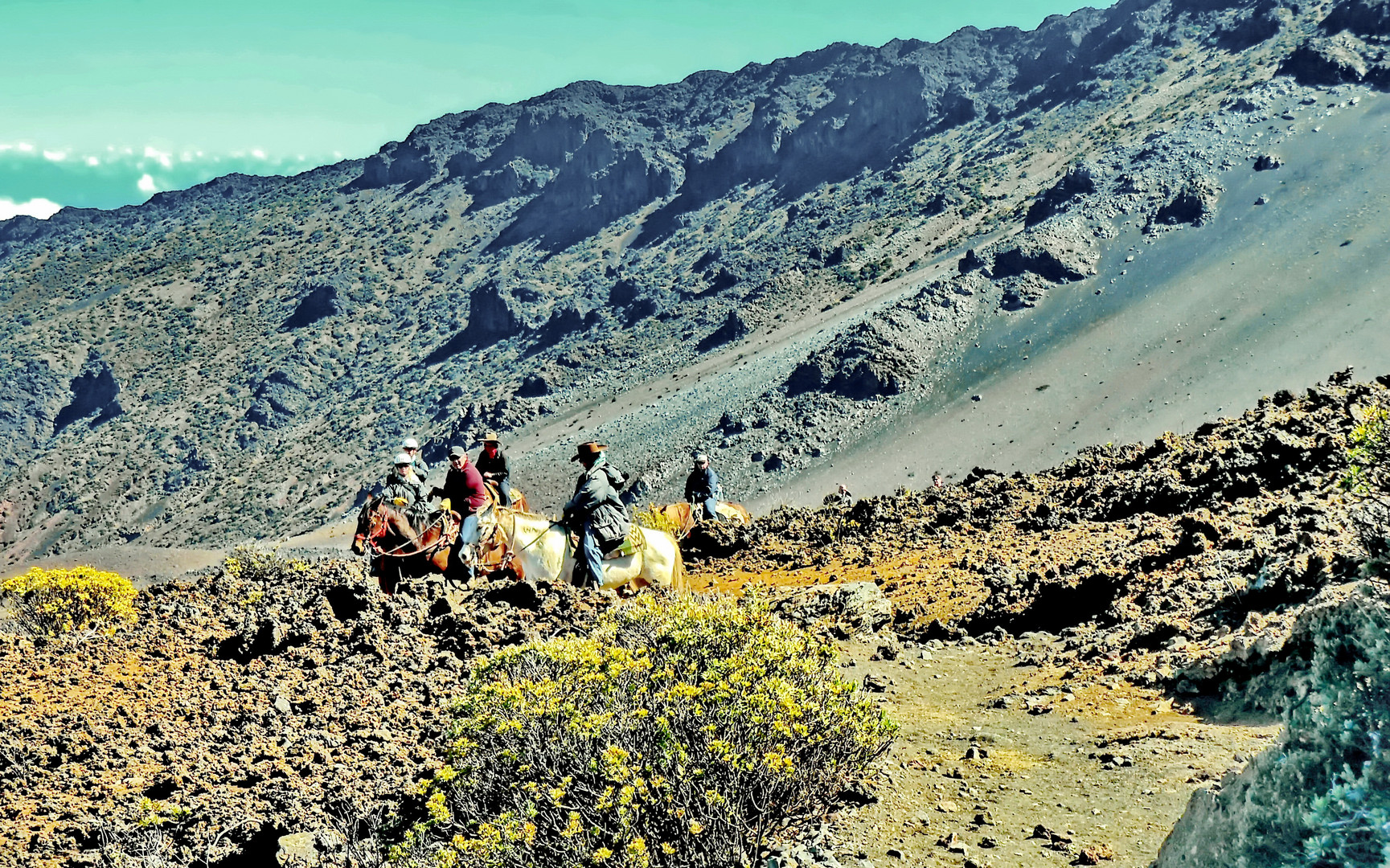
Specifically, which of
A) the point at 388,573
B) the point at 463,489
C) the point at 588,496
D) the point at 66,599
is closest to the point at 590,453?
the point at 588,496

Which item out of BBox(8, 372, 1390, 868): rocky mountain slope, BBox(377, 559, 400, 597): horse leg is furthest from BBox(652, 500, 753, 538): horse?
BBox(377, 559, 400, 597): horse leg

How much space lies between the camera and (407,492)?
10.9 m

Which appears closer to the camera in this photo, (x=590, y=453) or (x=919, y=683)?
(x=919, y=683)

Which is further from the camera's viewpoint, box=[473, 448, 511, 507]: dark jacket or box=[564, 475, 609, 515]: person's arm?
box=[473, 448, 511, 507]: dark jacket

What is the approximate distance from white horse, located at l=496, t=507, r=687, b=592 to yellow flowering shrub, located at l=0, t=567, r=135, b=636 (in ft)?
16.7

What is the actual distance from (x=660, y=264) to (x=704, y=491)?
93117 mm

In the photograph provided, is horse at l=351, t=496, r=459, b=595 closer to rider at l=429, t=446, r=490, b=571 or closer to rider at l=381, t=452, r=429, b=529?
rider at l=381, t=452, r=429, b=529

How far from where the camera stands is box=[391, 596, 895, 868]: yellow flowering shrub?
4.39 meters

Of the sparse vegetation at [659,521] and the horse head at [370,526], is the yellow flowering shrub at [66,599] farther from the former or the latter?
the sparse vegetation at [659,521]

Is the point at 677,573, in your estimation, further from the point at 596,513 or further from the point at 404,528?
the point at 404,528

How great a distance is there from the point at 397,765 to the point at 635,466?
146 feet

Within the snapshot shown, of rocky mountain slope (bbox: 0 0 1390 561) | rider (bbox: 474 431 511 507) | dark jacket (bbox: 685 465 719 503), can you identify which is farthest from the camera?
rocky mountain slope (bbox: 0 0 1390 561)

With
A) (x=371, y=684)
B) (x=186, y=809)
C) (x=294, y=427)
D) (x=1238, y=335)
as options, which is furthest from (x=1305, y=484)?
(x=294, y=427)

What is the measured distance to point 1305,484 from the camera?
10375 mm
